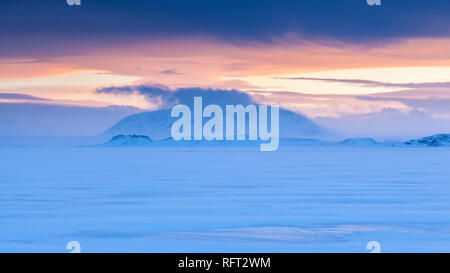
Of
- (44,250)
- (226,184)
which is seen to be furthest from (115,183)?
(44,250)

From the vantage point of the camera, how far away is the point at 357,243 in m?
10.4

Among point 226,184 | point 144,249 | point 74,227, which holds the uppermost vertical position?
point 226,184

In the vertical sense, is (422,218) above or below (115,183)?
below

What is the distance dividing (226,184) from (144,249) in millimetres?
11273

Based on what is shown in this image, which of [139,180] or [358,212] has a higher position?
[139,180]

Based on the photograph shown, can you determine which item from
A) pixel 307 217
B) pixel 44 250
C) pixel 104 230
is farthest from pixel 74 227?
pixel 307 217

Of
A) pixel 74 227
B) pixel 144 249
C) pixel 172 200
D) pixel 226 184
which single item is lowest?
pixel 144 249

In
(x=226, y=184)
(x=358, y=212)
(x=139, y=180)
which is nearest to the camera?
(x=358, y=212)

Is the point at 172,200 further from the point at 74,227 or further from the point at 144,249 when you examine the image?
the point at 144,249

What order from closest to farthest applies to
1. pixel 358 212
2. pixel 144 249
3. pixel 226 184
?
pixel 144 249 < pixel 358 212 < pixel 226 184

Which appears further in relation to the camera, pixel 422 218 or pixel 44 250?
pixel 422 218
